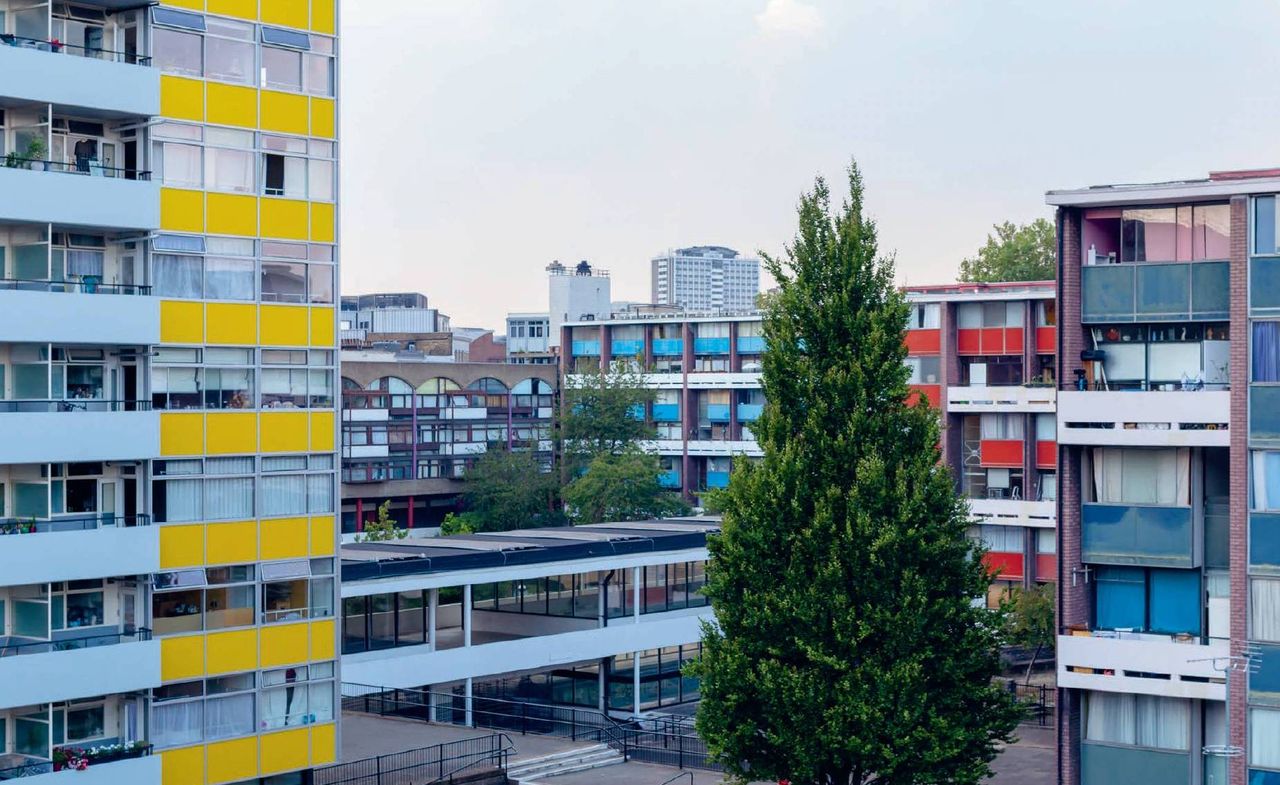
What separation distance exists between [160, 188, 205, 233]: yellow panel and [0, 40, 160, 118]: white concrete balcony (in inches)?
76.7

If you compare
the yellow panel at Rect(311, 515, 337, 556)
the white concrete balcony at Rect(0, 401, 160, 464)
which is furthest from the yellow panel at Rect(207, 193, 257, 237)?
the yellow panel at Rect(311, 515, 337, 556)

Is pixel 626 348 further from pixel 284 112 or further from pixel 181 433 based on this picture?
pixel 181 433

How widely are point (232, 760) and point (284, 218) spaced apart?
12.4 metres

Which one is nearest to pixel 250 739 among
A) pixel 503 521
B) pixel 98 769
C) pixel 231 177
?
pixel 98 769

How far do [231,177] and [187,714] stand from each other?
1200 cm

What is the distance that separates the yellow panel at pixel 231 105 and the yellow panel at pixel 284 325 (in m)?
4.23

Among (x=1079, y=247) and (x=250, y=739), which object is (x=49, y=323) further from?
(x=1079, y=247)

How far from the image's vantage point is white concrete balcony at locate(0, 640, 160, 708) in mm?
33312

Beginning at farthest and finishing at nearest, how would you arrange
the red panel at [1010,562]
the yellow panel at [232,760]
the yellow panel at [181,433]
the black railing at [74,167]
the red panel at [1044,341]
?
the red panel at [1044,341] < the red panel at [1010,562] < the yellow panel at [232,760] < the yellow panel at [181,433] < the black railing at [74,167]

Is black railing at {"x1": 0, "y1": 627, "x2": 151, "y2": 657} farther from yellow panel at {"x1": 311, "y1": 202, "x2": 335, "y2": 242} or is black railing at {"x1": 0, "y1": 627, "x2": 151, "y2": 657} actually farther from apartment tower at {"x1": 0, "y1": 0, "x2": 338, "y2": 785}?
yellow panel at {"x1": 311, "y1": 202, "x2": 335, "y2": 242}

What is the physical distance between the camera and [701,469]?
113 metres

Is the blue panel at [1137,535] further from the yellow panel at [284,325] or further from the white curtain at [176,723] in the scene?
the white curtain at [176,723]

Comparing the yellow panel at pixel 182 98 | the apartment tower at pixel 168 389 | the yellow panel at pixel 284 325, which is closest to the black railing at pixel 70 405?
the apartment tower at pixel 168 389

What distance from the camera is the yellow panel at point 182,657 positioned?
120ft
